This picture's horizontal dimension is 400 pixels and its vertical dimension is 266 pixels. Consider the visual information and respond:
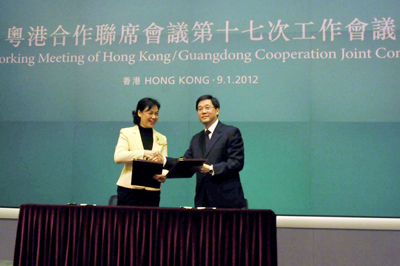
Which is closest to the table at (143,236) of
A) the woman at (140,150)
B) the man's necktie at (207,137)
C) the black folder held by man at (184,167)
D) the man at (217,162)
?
the black folder held by man at (184,167)

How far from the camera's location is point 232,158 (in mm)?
2908

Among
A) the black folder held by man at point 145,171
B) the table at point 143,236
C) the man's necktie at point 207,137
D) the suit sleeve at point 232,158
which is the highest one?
the man's necktie at point 207,137

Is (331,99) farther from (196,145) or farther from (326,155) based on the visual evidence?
(196,145)

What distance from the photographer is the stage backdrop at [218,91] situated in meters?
3.87

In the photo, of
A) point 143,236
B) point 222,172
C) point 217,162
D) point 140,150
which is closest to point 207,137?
point 217,162

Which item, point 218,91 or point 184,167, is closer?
point 184,167

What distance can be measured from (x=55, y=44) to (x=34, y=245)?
2603 millimetres

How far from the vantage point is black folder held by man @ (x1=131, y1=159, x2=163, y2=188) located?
102 inches

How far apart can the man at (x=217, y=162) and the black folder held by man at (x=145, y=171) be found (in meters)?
0.32

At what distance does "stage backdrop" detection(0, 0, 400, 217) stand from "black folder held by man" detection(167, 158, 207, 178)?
53.9 inches

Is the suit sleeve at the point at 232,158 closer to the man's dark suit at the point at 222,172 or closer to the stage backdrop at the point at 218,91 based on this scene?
the man's dark suit at the point at 222,172

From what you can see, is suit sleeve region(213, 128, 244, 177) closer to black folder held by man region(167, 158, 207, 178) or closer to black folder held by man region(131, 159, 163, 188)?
black folder held by man region(167, 158, 207, 178)

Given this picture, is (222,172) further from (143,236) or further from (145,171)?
(143,236)

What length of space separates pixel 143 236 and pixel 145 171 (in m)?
0.46
